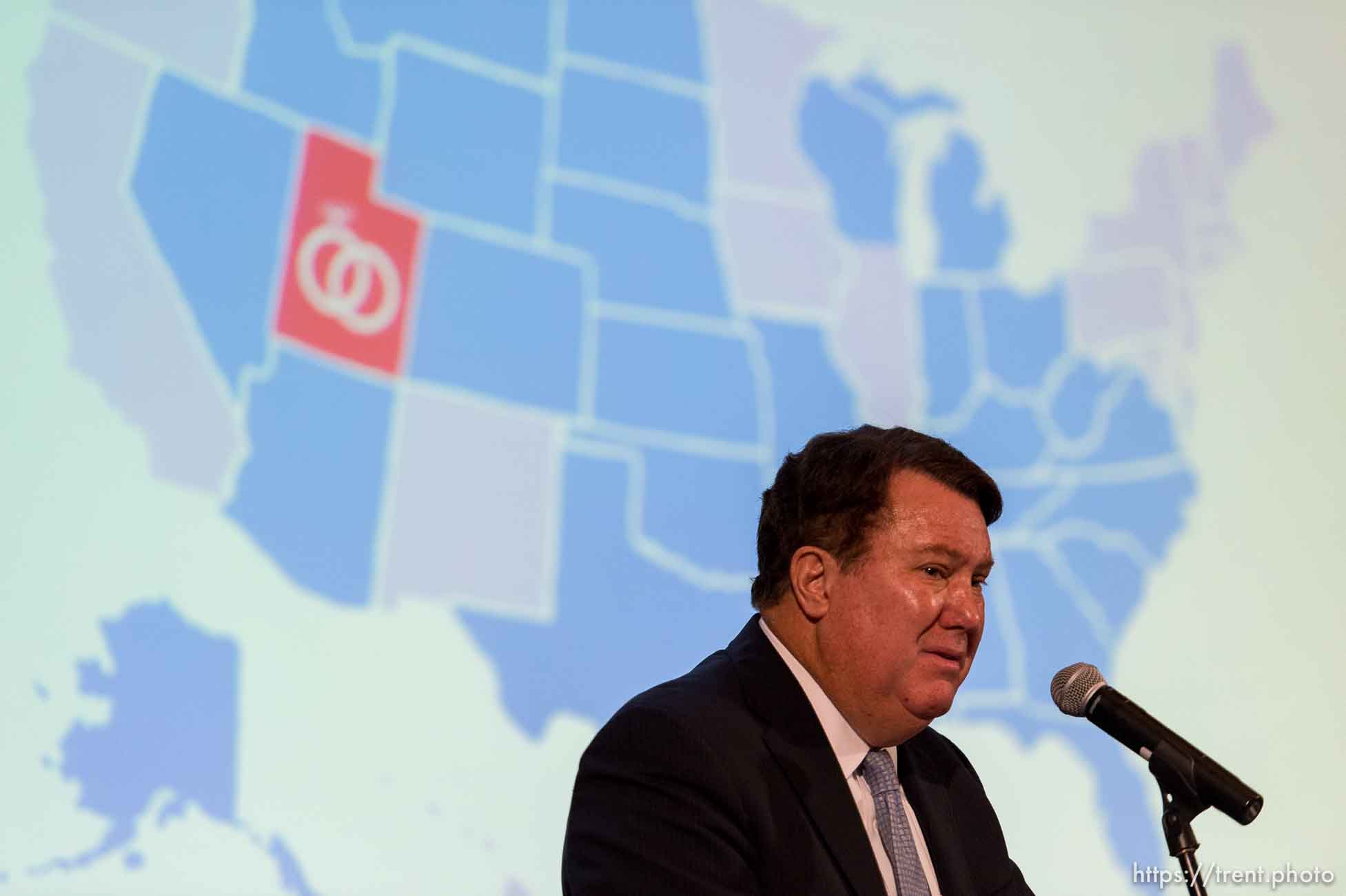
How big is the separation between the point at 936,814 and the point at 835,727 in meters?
0.29

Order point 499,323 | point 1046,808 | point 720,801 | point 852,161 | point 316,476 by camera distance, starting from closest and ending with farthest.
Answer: point 720,801 → point 316,476 → point 499,323 → point 1046,808 → point 852,161

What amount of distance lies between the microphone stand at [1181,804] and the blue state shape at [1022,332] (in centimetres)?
219

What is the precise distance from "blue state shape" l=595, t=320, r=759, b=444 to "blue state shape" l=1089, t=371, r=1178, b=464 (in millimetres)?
1087

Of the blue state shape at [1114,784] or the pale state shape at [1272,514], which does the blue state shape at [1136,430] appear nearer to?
the pale state shape at [1272,514]

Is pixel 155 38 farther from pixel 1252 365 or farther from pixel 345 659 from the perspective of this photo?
pixel 1252 365

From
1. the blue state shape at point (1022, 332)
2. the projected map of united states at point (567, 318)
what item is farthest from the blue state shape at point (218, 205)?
the blue state shape at point (1022, 332)

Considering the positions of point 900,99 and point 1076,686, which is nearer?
point 1076,686

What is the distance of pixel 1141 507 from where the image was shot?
4102 millimetres

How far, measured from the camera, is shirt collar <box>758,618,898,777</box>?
7.70 feet

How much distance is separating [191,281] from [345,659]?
95 cm

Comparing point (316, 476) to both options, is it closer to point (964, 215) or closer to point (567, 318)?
point (567, 318)

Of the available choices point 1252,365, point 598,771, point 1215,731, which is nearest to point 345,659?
point 598,771

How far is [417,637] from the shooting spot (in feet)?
11.0

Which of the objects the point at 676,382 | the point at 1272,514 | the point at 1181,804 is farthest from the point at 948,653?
the point at 1272,514
